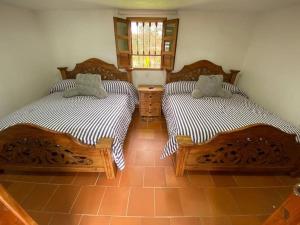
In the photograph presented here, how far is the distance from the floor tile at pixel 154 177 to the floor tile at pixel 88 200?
47 centimetres

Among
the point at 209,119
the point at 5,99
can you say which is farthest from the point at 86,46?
the point at 209,119

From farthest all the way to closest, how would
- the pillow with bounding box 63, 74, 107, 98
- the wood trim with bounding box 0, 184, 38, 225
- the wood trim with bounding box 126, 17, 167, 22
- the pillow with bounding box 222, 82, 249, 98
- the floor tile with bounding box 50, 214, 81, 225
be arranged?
the pillow with bounding box 222, 82, 249, 98
the wood trim with bounding box 126, 17, 167, 22
the pillow with bounding box 63, 74, 107, 98
the floor tile with bounding box 50, 214, 81, 225
the wood trim with bounding box 0, 184, 38, 225

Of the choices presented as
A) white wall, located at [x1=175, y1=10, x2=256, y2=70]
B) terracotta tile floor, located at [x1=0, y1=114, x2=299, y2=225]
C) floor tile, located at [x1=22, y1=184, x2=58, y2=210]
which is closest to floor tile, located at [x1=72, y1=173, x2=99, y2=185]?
terracotta tile floor, located at [x1=0, y1=114, x2=299, y2=225]

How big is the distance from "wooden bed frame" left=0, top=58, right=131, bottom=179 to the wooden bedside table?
4.82 feet

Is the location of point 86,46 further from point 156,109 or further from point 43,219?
point 43,219

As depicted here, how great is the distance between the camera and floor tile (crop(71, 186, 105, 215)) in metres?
1.49

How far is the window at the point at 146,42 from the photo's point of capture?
287cm

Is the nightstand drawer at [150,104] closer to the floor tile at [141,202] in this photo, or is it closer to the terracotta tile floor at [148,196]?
the terracotta tile floor at [148,196]

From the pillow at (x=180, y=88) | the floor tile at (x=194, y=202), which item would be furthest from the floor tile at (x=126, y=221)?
the pillow at (x=180, y=88)

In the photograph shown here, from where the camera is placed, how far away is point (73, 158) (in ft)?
5.64

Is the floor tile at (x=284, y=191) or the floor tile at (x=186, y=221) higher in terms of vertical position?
the floor tile at (x=186, y=221)

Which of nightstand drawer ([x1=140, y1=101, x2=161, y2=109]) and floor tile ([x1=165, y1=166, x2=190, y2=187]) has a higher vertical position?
nightstand drawer ([x1=140, y1=101, x2=161, y2=109])

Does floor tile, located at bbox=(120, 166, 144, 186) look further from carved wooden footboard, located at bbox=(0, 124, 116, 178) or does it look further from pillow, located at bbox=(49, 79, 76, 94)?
pillow, located at bbox=(49, 79, 76, 94)

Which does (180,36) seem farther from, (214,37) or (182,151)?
(182,151)
